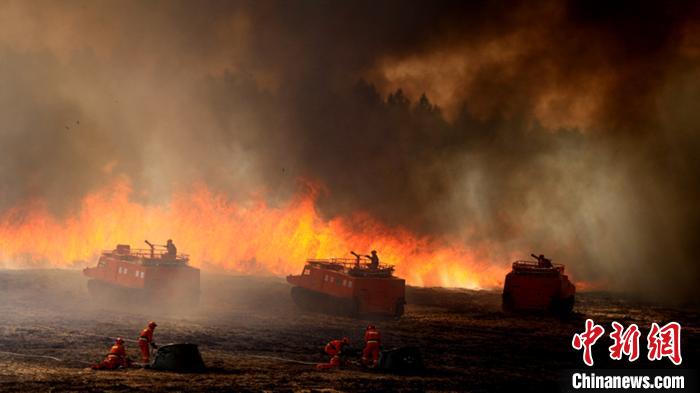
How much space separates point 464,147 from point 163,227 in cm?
2551

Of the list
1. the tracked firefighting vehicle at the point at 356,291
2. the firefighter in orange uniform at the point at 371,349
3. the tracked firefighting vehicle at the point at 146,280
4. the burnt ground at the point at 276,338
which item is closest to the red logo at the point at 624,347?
the burnt ground at the point at 276,338

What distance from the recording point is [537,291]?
98.9 feet

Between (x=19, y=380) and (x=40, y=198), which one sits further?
(x=40, y=198)

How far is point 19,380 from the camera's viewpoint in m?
14.3

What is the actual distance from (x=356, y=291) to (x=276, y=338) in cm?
617

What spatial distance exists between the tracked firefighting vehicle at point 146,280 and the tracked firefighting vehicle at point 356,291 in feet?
17.2

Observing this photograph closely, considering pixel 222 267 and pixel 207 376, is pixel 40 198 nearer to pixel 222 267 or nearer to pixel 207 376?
pixel 222 267

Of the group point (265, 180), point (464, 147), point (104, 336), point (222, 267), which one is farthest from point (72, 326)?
point (464, 147)

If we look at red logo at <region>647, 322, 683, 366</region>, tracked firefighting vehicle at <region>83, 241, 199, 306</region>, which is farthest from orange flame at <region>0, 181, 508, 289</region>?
red logo at <region>647, 322, 683, 366</region>

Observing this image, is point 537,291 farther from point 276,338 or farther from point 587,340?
point 276,338

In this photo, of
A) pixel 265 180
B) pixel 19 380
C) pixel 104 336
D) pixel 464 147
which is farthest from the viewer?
pixel 464 147

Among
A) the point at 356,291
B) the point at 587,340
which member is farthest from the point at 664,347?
the point at 356,291

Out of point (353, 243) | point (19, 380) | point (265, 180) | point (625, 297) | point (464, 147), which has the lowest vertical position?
point (19, 380)

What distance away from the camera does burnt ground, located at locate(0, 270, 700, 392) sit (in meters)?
15.1
